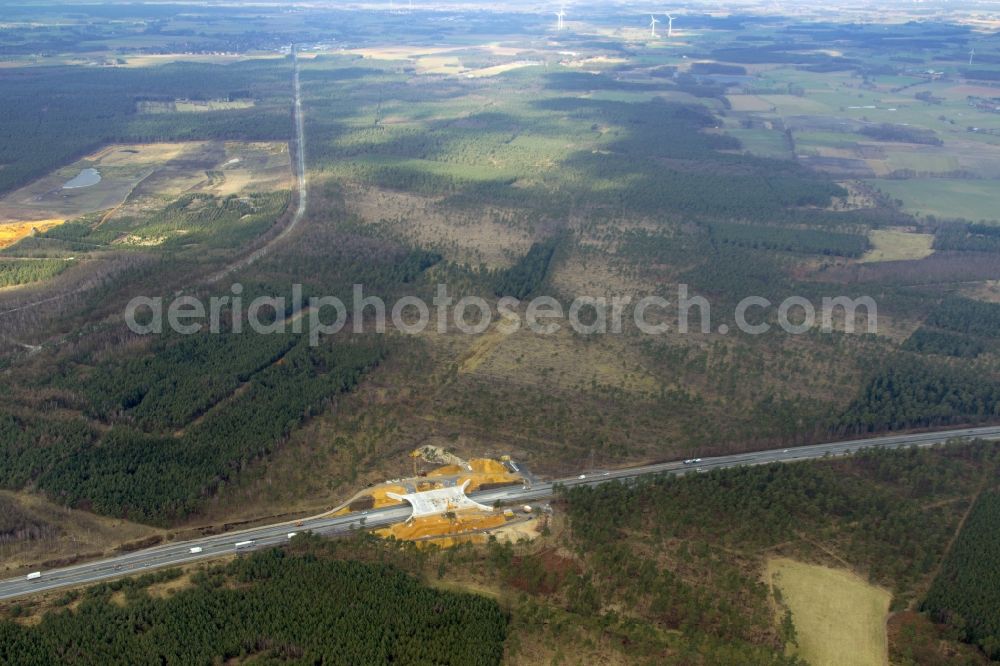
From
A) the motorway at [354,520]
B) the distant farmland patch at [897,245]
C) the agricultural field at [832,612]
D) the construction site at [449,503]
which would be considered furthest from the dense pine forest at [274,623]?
the distant farmland patch at [897,245]

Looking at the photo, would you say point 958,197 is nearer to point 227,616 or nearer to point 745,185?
point 745,185

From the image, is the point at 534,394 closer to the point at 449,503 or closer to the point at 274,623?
the point at 449,503

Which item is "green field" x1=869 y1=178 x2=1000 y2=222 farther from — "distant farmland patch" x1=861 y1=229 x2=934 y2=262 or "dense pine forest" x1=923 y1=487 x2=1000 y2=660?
"dense pine forest" x1=923 y1=487 x2=1000 y2=660

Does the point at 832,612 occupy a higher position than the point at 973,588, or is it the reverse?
the point at 973,588

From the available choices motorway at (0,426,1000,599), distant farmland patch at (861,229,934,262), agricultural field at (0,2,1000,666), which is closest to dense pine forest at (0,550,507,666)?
agricultural field at (0,2,1000,666)

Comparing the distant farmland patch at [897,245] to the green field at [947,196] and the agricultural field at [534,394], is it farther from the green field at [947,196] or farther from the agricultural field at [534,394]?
the green field at [947,196]

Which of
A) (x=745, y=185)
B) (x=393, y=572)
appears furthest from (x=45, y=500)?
(x=745, y=185)

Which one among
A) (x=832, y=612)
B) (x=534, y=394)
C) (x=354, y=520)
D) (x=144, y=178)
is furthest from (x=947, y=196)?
(x=144, y=178)
